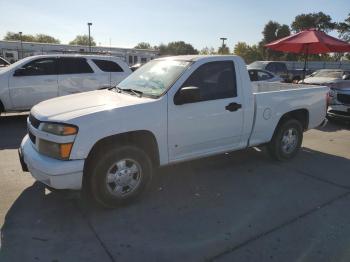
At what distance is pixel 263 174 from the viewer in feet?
18.3

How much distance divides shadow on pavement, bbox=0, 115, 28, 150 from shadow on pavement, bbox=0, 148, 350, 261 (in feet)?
8.85

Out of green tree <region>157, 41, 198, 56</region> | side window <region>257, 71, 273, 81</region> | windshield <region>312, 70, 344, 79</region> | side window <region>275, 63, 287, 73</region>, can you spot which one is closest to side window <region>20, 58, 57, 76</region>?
side window <region>257, 71, 273, 81</region>

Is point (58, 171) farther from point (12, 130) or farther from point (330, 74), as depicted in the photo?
point (330, 74)

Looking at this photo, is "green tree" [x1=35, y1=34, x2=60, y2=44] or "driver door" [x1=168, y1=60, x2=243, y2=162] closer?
"driver door" [x1=168, y1=60, x2=243, y2=162]

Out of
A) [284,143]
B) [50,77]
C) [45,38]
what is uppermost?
[45,38]

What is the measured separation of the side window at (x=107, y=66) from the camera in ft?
33.0

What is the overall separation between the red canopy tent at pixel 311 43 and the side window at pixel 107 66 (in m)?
5.10

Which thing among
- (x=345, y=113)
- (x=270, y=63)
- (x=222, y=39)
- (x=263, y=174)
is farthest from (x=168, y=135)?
(x=222, y=39)

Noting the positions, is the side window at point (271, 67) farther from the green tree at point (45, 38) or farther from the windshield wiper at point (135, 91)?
the green tree at point (45, 38)

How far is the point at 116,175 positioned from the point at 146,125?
0.69 m

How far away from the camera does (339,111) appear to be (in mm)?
9758

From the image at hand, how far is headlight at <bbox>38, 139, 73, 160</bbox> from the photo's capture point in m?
3.75

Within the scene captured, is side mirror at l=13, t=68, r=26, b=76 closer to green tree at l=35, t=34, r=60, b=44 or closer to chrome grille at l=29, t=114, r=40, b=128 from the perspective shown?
chrome grille at l=29, t=114, r=40, b=128

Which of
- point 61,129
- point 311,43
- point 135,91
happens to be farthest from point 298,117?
point 311,43
